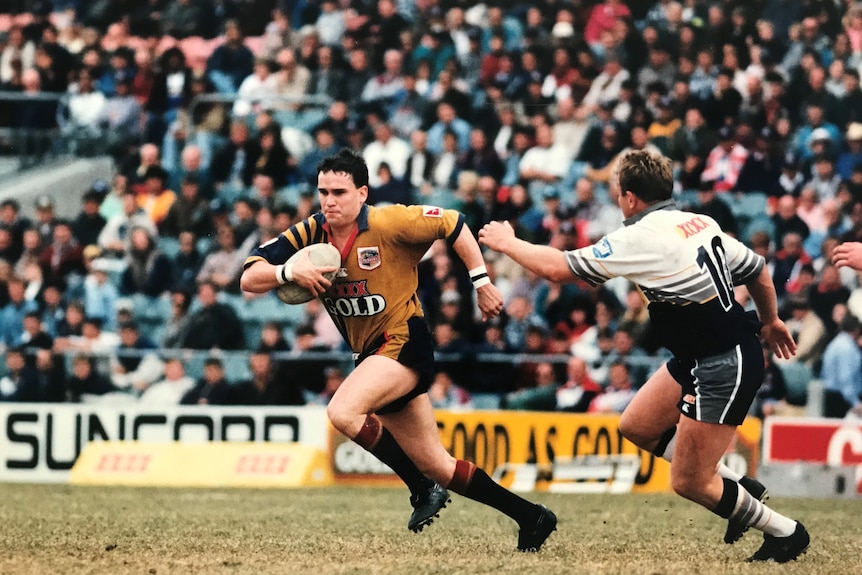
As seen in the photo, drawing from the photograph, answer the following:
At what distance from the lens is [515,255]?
7.15 metres

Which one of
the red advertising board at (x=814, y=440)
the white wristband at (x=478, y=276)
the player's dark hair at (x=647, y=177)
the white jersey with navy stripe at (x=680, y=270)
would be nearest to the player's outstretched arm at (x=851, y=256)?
the white jersey with navy stripe at (x=680, y=270)

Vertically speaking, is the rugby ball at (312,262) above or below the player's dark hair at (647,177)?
below

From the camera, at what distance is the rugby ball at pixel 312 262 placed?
766cm

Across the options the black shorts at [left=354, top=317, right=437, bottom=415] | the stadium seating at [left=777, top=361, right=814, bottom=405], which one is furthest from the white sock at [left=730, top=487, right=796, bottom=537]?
the stadium seating at [left=777, top=361, right=814, bottom=405]

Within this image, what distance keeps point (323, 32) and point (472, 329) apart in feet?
20.2

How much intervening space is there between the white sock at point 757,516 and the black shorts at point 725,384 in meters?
0.50

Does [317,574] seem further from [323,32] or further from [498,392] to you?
[323,32]

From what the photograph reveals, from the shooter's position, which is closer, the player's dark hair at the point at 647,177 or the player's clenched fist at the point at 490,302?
the player's dark hair at the point at 647,177

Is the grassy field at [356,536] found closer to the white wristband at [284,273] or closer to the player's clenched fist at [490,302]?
the player's clenched fist at [490,302]

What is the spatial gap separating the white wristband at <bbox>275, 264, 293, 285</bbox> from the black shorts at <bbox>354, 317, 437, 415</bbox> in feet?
2.30

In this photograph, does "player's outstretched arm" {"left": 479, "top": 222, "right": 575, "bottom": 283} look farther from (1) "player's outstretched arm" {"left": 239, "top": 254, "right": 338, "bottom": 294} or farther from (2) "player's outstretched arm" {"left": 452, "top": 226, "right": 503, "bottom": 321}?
(1) "player's outstretched arm" {"left": 239, "top": 254, "right": 338, "bottom": 294}

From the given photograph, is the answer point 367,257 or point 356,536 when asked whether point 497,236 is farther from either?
point 356,536

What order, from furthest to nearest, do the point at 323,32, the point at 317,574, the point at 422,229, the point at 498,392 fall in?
the point at 323,32
the point at 498,392
the point at 422,229
the point at 317,574

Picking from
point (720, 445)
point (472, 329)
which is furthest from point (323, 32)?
point (720, 445)
